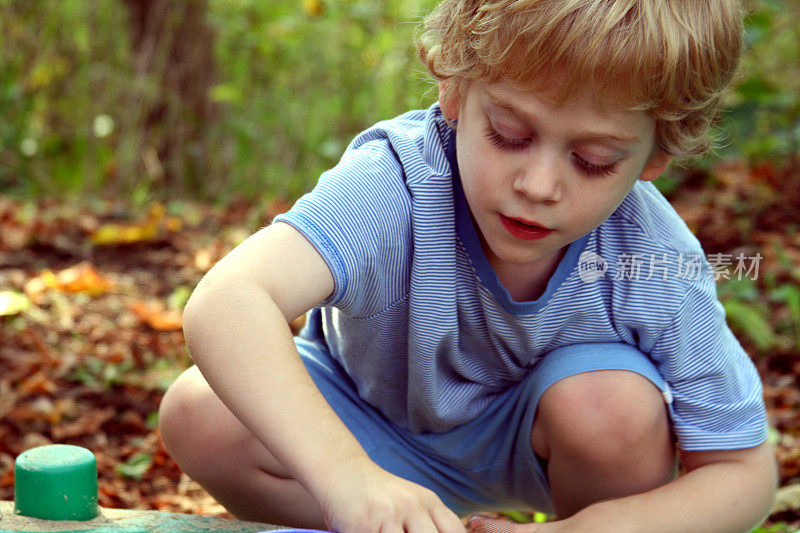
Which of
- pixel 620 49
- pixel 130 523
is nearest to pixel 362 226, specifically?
pixel 620 49

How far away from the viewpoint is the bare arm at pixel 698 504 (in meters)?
1.41

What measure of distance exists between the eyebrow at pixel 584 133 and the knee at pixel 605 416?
1.31ft

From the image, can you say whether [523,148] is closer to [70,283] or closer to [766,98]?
[70,283]

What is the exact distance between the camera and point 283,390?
1204 millimetres

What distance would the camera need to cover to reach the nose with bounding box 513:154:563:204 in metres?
1.26

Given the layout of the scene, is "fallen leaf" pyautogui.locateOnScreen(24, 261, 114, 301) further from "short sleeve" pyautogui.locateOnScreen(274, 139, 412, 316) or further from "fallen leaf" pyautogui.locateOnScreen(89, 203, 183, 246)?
"short sleeve" pyautogui.locateOnScreen(274, 139, 412, 316)

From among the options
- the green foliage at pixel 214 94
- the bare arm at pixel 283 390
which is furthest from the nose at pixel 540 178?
the green foliage at pixel 214 94

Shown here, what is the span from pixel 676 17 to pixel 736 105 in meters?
3.30

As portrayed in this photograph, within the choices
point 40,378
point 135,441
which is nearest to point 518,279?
point 135,441

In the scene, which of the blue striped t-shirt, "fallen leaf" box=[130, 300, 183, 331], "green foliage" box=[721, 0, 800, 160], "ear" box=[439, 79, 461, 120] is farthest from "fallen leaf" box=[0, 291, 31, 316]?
"green foliage" box=[721, 0, 800, 160]

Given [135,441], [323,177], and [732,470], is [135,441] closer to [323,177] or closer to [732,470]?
[323,177]

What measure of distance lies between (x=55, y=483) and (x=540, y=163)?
2.87ft

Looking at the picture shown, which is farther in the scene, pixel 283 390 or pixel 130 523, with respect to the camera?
pixel 130 523

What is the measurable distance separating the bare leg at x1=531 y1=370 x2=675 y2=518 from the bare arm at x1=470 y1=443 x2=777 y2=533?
5 centimetres
